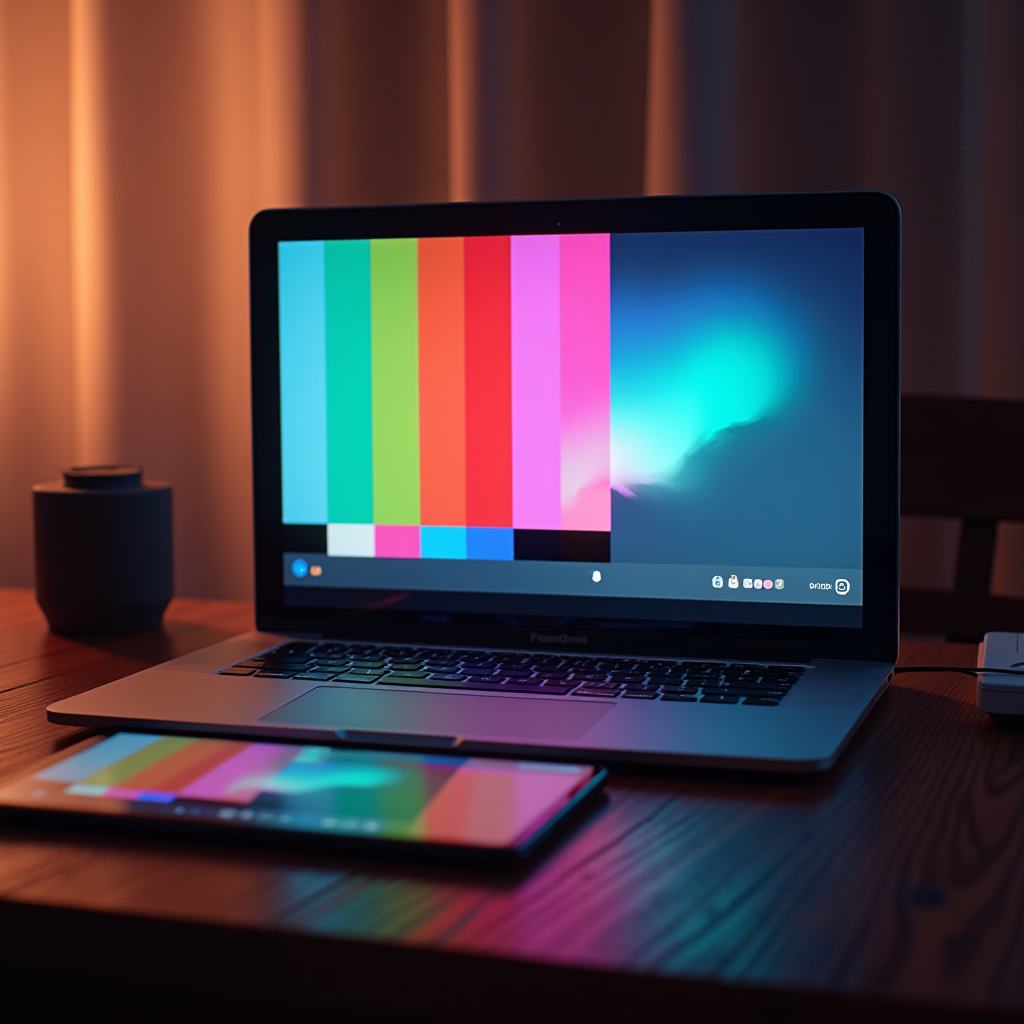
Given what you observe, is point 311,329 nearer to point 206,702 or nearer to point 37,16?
point 206,702

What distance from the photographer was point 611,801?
21.4 inches

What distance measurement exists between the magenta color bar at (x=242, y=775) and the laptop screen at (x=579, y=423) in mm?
293

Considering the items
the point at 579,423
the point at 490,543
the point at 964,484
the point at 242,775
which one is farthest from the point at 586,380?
the point at 964,484

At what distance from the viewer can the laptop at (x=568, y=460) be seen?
2.48 feet

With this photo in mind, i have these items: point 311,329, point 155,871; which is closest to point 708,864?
point 155,871

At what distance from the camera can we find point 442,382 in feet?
2.77

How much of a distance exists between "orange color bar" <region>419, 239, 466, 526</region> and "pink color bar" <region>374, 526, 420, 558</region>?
0.7 inches

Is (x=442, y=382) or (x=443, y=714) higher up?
(x=442, y=382)

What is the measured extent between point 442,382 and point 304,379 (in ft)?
0.38

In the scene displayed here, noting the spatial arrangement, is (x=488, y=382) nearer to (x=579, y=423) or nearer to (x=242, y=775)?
(x=579, y=423)

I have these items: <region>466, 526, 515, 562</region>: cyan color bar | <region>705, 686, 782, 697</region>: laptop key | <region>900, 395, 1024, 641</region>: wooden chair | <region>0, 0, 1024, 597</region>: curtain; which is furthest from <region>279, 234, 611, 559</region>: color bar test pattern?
<region>0, 0, 1024, 597</region>: curtain

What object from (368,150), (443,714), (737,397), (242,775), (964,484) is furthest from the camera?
(368,150)

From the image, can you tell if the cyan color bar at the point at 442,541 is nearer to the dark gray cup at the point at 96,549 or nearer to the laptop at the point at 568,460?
the laptop at the point at 568,460

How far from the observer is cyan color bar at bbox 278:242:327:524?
87 centimetres
